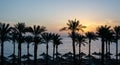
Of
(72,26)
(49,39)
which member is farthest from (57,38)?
(72,26)

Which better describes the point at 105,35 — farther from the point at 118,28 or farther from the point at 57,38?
the point at 57,38

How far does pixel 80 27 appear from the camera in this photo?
7081 centimetres

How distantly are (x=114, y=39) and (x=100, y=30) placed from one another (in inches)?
582

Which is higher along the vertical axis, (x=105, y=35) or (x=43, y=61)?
(x=105, y=35)

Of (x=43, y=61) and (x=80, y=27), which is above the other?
(x=80, y=27)

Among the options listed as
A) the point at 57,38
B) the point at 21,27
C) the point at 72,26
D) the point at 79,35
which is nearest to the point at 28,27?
the point at 21,27

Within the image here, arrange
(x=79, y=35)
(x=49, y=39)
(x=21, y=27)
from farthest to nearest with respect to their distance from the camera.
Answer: (x=79, y=35) < (x=49, y=39) < (x=21, y=27)

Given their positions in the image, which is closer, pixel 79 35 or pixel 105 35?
pixel 105 35

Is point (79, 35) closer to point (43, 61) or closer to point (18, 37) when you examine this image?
point (43, 61)

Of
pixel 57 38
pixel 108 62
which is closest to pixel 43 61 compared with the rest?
pixel 57 38

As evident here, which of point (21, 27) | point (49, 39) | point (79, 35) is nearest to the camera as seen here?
point (21, 27)

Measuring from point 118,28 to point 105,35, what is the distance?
11.4 metres

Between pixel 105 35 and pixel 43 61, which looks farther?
pixel 43 61

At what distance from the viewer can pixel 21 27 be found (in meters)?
69.2
